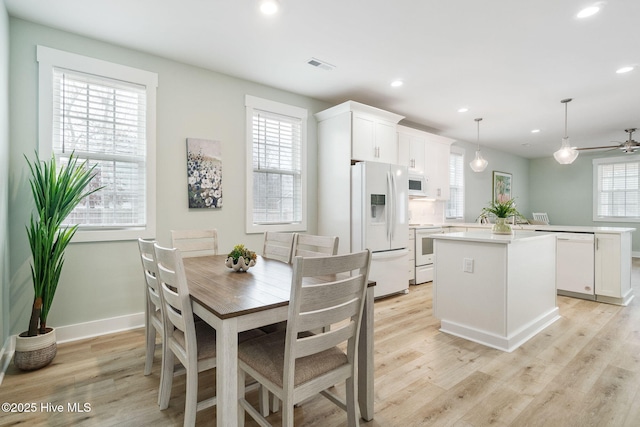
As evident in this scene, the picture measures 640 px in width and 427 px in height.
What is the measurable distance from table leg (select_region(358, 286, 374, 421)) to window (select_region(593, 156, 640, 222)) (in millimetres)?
9164

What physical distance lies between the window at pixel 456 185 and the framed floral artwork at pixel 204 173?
4.67 m

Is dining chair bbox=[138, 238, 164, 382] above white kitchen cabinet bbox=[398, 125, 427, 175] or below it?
below

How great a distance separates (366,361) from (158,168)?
8.76 ft

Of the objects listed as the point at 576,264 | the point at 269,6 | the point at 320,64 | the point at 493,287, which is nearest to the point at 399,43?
the point at 320,64

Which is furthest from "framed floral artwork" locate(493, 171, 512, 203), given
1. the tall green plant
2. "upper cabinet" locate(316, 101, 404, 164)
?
the tall green plant

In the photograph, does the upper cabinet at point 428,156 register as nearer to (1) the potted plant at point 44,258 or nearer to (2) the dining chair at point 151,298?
(2) the dining chair at point 151,298

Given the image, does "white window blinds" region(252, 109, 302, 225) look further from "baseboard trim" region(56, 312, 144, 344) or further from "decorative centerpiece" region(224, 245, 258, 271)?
"decorative centerpiece" region(224, 245, 258, 271)

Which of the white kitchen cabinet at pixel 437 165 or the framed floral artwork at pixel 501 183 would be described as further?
the framed floral artwork at pixel 501 183

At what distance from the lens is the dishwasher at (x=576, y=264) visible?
13.2 feet

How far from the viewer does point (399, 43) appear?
A: 9.50 ft

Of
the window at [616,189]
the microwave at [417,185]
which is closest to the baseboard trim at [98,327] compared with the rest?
the microwave at [417,185]

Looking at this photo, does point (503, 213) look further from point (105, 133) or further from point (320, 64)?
point (105, 133)

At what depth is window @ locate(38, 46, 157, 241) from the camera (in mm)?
2656

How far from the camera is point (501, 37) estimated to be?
275cm
